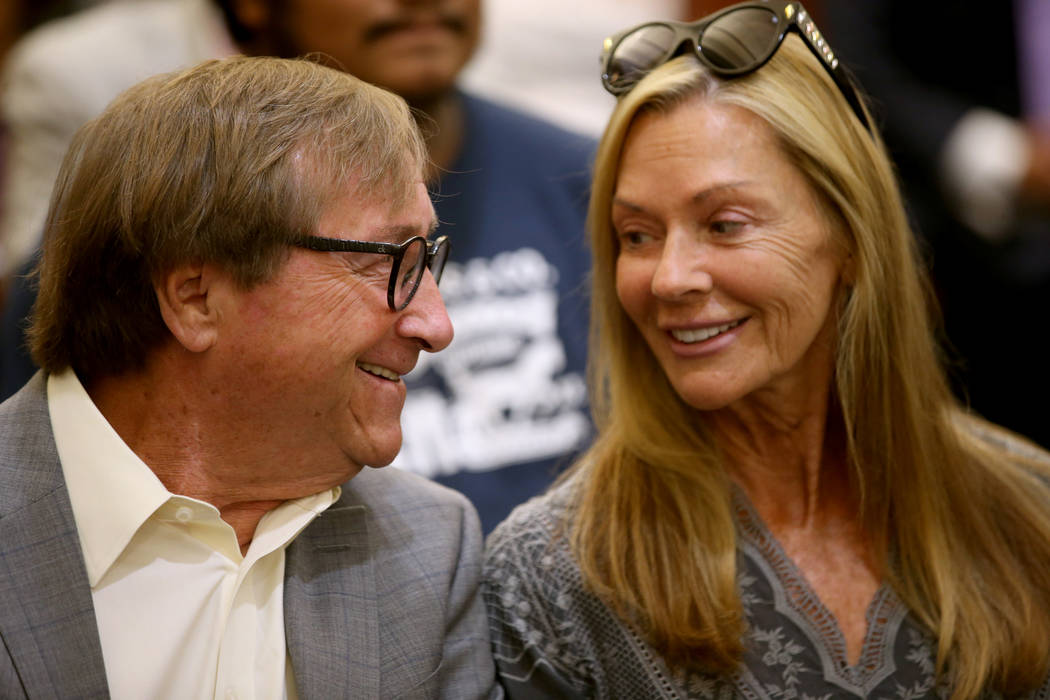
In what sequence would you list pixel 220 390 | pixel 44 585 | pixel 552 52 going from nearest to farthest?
pixel 44 585 → pixel 220 390 → pixel 552 52

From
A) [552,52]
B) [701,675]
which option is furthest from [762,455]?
[552,52]

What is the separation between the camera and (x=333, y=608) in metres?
1.81

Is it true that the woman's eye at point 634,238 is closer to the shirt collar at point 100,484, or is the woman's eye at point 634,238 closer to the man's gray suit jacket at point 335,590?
the man's gray suit jacket at point 335,590

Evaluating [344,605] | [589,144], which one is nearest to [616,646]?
[344,605]

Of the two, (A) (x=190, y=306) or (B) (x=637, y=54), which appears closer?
(A) (x=190, y=306)

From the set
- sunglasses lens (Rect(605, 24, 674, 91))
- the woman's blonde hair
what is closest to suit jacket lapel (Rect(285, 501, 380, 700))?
the woman's blonde hair

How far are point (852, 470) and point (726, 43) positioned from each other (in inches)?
28.5

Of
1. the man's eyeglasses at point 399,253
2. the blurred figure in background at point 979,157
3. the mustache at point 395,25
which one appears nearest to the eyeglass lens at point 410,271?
the man's eyeglasses at point 399,253

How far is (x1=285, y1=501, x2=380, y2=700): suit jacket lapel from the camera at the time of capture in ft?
5.72

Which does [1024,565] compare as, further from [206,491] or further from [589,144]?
[589,144]

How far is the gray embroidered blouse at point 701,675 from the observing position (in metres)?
1.87

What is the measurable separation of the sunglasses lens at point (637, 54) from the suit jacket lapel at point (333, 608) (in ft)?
2.61

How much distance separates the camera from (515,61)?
163 inches

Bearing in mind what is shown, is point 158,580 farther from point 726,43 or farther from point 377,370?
point 726,43
